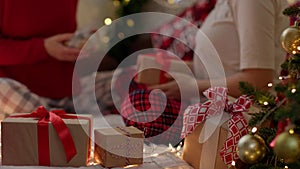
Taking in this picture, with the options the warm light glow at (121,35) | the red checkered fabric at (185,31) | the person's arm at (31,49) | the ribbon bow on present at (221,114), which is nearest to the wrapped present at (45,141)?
the ribbon bow on present at (221,114)

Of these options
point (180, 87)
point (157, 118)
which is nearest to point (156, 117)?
point (157, 118)

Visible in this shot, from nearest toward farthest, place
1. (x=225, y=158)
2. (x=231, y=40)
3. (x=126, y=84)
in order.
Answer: (x=225, y=158) < (x=231, y=40) < (x=126, y=84)

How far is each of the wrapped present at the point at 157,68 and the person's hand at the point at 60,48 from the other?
0.96 feet

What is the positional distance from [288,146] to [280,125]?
0.38ft

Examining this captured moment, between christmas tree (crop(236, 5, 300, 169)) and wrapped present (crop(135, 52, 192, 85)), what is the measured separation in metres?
0.59

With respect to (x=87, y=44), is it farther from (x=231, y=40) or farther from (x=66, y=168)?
(x=66, y=168)

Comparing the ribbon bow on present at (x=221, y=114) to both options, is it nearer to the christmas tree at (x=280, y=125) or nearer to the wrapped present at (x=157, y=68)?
the christmas tree at (x=280, y=125)

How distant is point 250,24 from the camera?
1368mm

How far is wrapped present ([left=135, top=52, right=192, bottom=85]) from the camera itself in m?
1.61

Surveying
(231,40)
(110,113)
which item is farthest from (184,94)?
(110,113)

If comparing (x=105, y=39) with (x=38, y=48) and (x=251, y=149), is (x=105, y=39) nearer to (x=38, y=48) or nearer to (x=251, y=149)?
(x=38, y=48)

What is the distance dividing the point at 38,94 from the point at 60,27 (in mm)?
280

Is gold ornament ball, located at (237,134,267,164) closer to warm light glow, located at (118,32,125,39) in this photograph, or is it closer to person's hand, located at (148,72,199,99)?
person's hand, located at (148,72,199,99)

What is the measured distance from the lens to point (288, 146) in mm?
812
